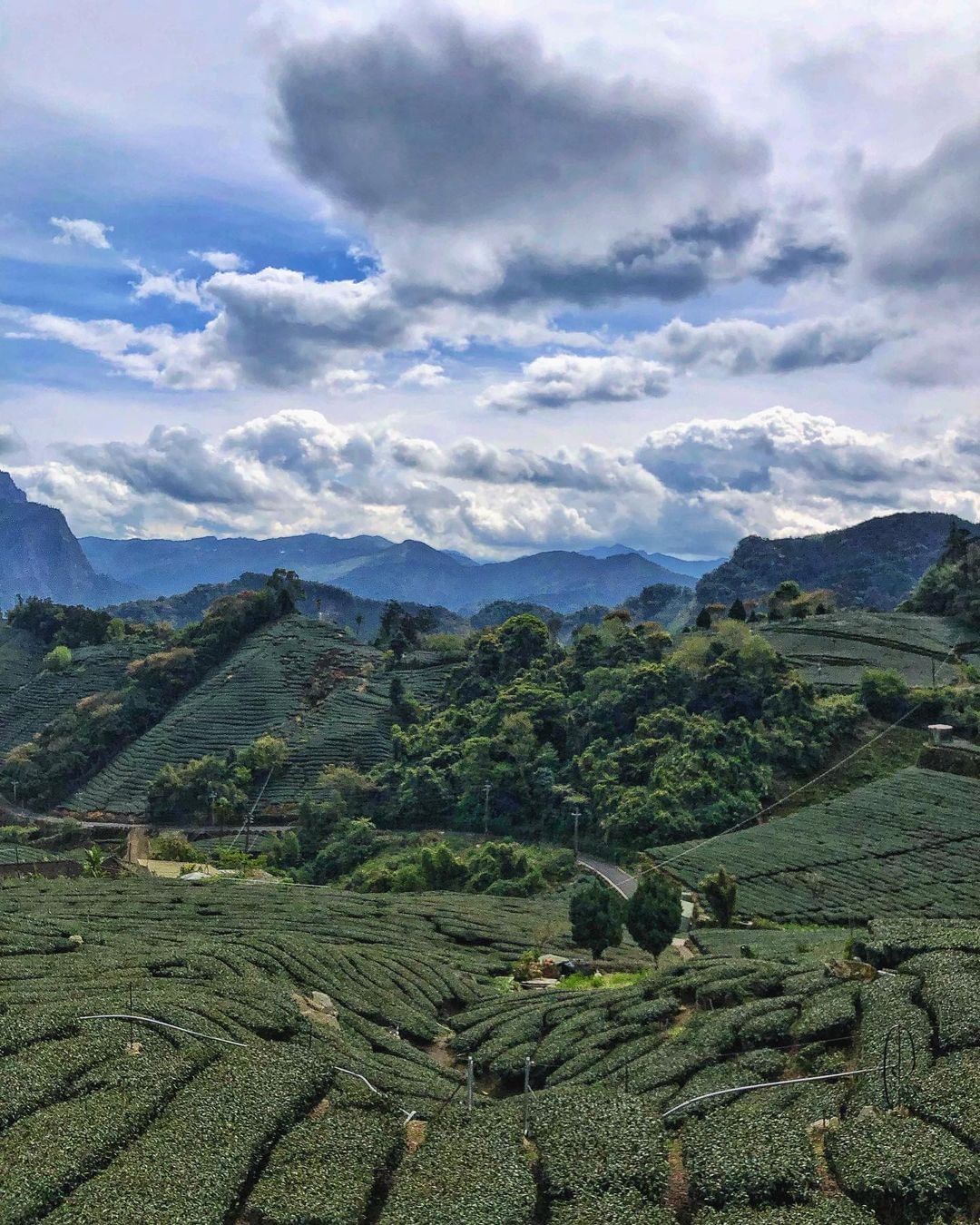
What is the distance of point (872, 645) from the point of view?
7131cm

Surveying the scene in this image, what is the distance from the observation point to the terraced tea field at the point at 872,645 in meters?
65.1

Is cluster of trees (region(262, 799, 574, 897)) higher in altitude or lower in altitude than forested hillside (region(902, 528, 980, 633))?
lower

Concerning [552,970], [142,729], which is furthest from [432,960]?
[142,729]

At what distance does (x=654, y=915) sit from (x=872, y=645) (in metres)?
50.3

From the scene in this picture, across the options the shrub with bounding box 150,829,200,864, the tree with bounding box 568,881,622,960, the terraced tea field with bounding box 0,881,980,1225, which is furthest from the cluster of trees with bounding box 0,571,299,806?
the tree with bounding box 568,881,622,960

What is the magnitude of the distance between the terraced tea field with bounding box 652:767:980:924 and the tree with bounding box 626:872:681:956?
8.96 metres

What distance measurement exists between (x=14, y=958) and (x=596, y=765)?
3998 cm

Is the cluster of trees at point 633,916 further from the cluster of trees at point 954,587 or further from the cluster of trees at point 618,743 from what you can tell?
the cluster of trees at point 954,587

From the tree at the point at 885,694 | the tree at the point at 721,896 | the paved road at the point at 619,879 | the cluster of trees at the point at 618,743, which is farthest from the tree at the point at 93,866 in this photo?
the tree at the point at 885,694

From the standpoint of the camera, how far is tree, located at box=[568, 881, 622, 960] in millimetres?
29453

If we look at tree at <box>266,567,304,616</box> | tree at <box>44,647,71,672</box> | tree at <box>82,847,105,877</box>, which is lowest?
tree at <box>82,847,105,877</box>

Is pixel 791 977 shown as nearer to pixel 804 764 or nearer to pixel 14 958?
pixel 14 958

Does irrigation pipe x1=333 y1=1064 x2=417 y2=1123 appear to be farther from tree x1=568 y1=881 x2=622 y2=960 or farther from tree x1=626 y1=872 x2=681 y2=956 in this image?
tree x1=626 y1=872 x2=681 y2=956

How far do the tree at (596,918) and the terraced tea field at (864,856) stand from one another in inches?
364
